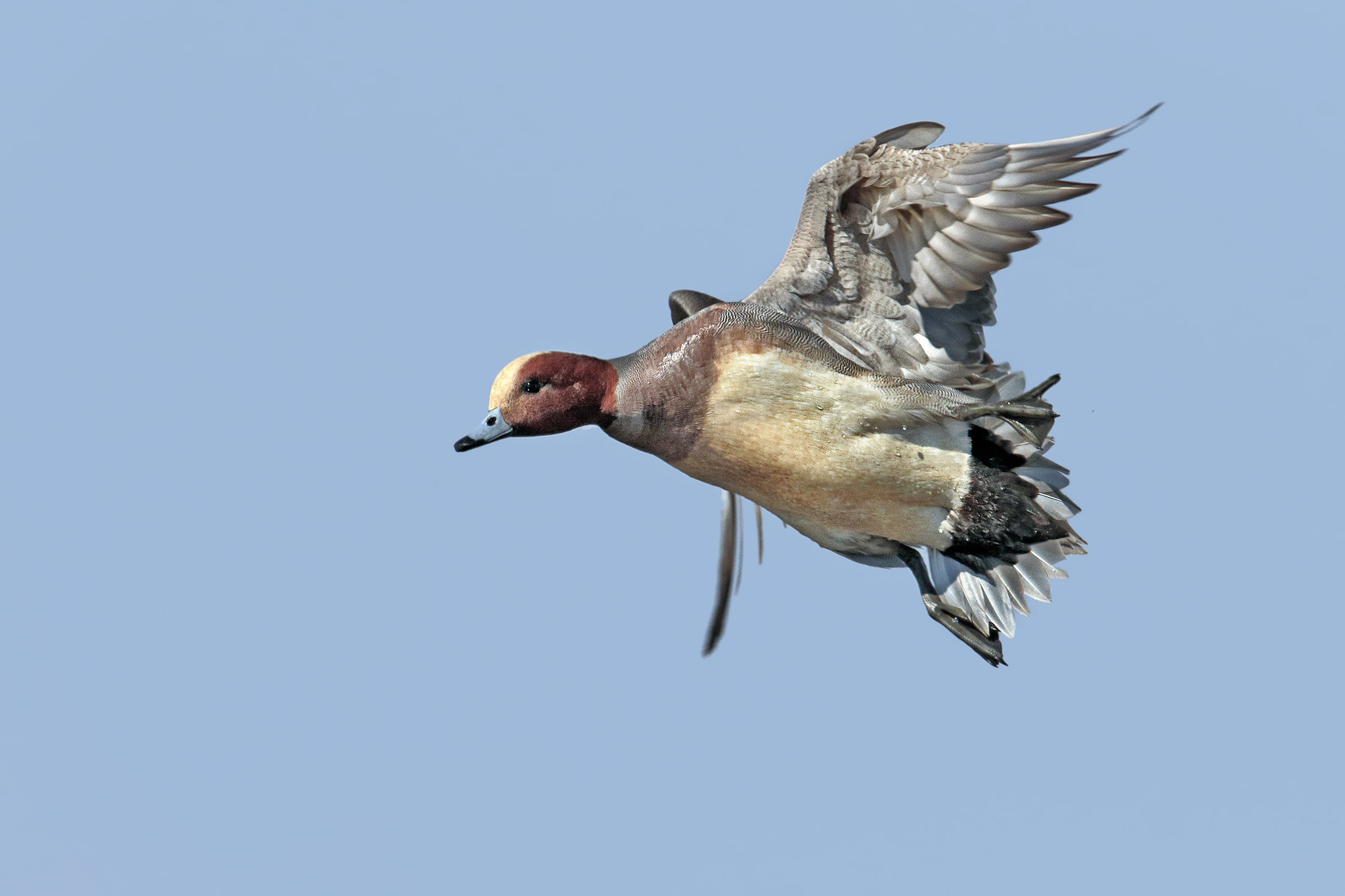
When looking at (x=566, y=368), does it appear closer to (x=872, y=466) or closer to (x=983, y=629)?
(x=872, y=466)

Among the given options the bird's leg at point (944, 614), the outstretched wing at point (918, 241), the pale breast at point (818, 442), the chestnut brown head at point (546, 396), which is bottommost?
the bird's leg at point (944, 614)

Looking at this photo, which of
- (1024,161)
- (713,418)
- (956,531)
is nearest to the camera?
(1024,161)

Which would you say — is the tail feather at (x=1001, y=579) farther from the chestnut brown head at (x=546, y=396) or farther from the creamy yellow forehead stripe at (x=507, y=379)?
the creamy yellow forehead stripe at (x=507, y=379)

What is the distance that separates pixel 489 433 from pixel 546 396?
0.32 m

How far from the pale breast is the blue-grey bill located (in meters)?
0.84

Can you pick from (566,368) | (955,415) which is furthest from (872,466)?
(566,368)

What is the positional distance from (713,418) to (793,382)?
392 mm

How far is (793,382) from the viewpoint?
702 centimetres

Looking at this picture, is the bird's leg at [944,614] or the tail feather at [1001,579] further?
the bird's leg at [944,614]

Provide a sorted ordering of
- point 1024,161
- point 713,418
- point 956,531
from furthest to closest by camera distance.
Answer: point 956,531 → point 713,418 → point 1024,161

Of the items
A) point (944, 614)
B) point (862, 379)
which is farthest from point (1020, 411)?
point (944, 614)

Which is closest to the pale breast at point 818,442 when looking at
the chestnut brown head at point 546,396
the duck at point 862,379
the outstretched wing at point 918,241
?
the duck at point 862,379

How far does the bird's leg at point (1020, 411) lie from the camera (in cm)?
705

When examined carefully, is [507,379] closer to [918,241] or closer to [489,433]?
[489,433]
